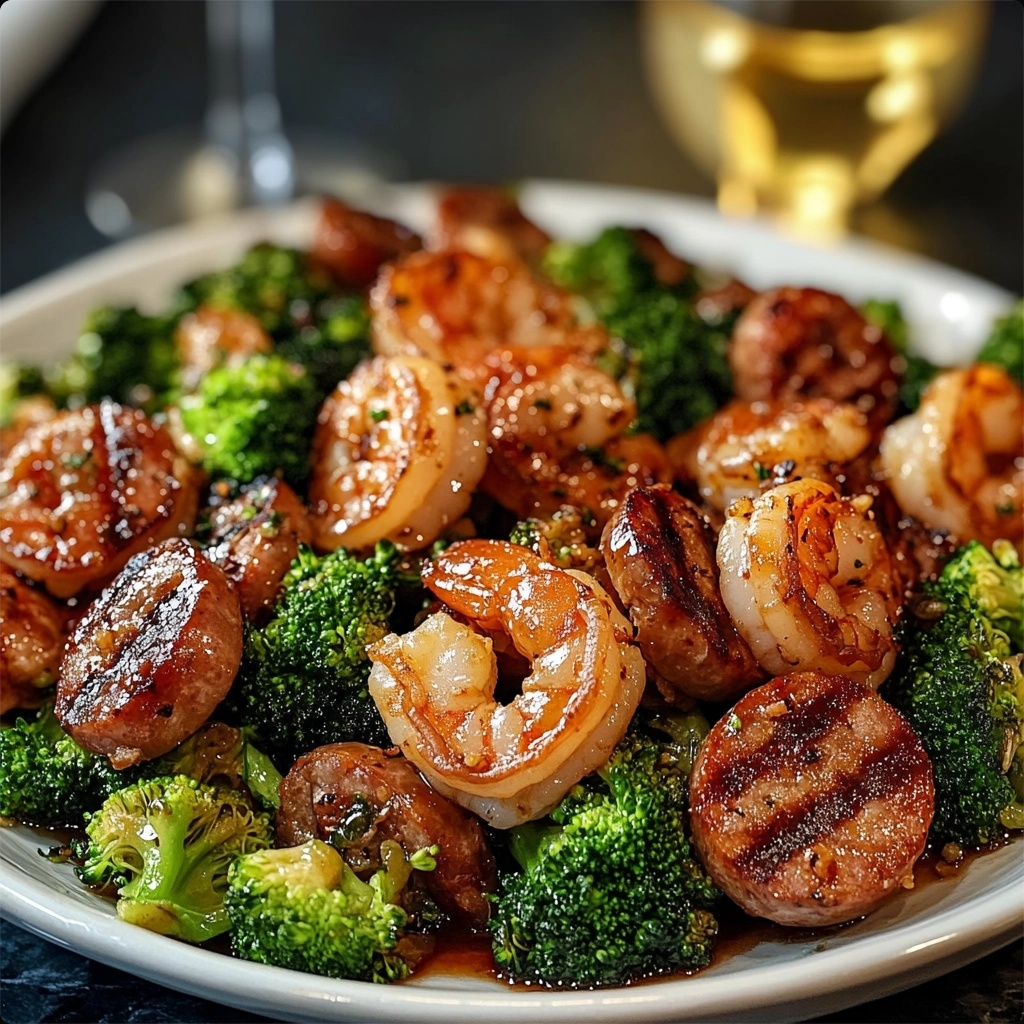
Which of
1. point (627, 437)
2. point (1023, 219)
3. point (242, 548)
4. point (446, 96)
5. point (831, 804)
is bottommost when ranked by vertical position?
point (1023, 219)

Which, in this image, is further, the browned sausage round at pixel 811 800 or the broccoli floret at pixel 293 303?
the broccoli floret at pixel 293 303

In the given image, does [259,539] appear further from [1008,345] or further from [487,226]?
[1008,345]

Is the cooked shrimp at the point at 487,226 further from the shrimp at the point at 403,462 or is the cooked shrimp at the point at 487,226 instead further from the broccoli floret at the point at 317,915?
the broccoli floret at the point at 317,915

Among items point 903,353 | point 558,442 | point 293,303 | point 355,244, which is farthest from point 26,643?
point 903,353

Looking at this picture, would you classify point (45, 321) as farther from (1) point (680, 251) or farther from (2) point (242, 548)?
(1) point (680, 251)

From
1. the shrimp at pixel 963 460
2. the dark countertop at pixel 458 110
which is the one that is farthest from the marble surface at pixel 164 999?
the dark countertop at pixel 458 110

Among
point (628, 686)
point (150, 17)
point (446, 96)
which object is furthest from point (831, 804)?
point (150, 17)
